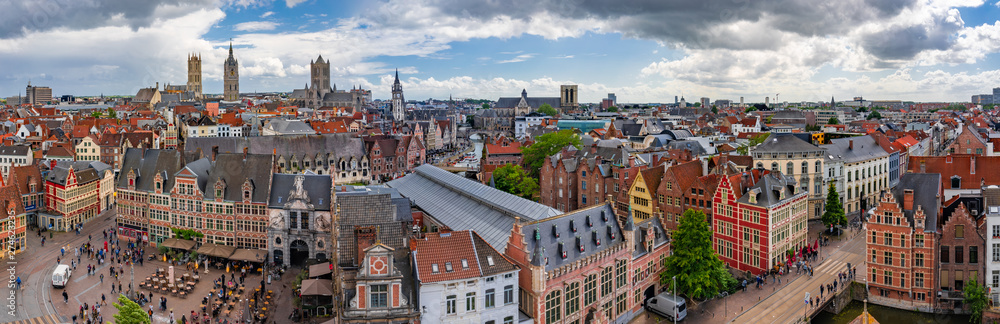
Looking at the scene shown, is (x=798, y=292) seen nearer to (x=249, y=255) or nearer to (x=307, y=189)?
(x=307, y=189)

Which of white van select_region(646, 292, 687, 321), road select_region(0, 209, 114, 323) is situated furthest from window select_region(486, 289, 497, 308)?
road select_region(0, 209, 114, 323)

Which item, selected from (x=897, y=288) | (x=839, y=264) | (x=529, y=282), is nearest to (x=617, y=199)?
(x=839, y=264)

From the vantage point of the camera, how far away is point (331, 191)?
61562mm

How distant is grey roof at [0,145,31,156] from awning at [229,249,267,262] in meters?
64.7

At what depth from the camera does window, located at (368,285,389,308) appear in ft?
126

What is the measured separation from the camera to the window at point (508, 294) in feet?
133

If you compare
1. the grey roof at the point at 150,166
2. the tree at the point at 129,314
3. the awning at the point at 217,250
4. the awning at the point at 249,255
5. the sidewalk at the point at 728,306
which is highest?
the grey roof at the point at 150,166

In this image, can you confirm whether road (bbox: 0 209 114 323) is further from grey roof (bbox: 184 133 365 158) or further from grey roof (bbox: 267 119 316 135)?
grey roof (bbox: 267 119 316 135)

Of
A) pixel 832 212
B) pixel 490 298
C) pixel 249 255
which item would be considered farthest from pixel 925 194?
pixel 249 255

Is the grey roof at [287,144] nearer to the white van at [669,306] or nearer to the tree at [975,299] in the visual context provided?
the white van at [669,306]

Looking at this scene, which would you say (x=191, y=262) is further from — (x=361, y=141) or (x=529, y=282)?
(x=361, y=141)

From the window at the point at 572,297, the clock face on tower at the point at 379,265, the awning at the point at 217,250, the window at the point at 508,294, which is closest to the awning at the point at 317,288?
the clock face on tower at the point at 379,265

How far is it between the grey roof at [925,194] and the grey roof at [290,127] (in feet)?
392

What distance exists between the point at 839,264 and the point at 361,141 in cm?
8214
